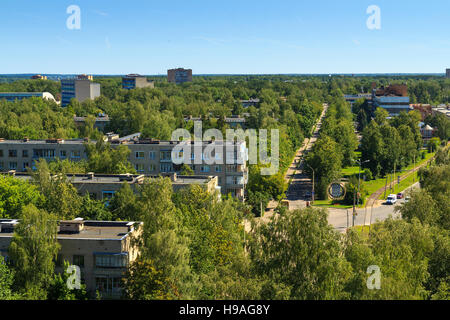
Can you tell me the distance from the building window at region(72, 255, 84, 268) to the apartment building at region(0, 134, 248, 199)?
28299 millimetres

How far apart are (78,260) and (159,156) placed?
32.3 m

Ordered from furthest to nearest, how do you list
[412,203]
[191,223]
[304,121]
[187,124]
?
[304,121], [187,124], [412,203], [191,223]

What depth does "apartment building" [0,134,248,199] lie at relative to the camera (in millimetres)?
56094

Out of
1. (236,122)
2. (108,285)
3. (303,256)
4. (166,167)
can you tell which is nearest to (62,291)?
(108,285)

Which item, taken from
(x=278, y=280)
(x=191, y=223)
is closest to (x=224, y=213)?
(x=191, y=223)

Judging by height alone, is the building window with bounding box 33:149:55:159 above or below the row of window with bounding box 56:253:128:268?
above

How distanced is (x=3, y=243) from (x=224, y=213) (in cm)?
1384

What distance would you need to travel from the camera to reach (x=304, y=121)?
111 meters

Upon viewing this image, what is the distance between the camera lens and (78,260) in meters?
28.3

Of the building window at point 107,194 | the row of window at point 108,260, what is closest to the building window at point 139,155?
the building window at point 107,194

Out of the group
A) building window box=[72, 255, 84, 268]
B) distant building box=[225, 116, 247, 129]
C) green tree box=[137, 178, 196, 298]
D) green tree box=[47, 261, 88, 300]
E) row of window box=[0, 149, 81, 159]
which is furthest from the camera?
distant building box=[225, 116, 247, 129]

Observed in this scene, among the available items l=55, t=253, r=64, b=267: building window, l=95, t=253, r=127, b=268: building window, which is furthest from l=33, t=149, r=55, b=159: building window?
l=95, t=253, r=127, b=268: building window

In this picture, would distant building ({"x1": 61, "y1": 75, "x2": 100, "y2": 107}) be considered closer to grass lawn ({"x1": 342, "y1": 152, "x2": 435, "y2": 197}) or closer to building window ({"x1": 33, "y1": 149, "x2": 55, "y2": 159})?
grass lawn ({"x1": 342, "y1": 152, "x2": 435, "y2": 197})
